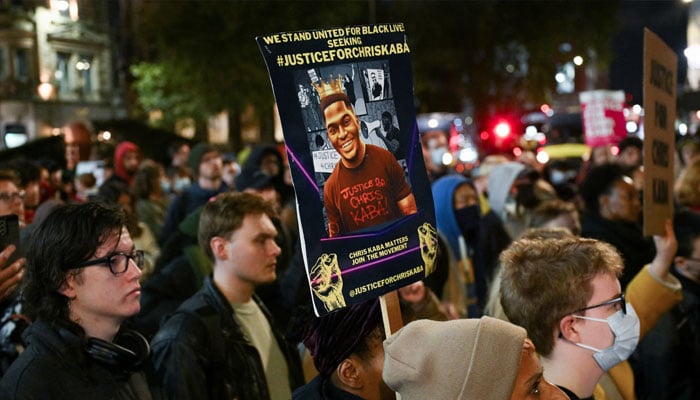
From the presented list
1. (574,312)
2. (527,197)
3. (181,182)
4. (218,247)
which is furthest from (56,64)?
(574,312)

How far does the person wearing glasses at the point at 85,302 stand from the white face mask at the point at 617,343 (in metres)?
1.72

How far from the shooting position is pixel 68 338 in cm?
323

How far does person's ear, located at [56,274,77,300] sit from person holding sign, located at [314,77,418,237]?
1008mm

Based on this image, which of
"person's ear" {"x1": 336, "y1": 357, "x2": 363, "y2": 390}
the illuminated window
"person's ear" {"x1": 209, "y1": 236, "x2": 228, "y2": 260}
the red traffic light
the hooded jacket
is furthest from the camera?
the illuminated window

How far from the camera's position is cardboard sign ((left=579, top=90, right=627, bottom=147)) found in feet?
43.8

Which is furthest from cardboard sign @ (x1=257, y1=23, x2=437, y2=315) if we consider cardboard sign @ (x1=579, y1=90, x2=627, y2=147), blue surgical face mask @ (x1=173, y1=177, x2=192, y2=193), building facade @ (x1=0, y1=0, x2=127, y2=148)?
building facade @ (x1=0, y1=0, x2=127, y2=148)

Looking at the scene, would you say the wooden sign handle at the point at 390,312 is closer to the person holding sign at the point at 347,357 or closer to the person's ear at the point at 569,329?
the person holding sign at the point at 347,357

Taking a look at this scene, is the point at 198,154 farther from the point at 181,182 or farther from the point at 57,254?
the point at 57,254

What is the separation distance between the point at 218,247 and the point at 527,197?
16.2ft

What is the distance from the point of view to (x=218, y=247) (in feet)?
15.3

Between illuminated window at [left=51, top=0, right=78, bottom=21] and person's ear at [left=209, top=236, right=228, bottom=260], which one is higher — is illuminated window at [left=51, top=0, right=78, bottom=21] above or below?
above

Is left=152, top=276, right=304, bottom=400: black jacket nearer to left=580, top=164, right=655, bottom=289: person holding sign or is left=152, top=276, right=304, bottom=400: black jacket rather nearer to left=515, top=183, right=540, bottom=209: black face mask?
left=580, top=164, right=655, bottom=289: person holding sign

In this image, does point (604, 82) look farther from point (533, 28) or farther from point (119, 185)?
point (119, 185)

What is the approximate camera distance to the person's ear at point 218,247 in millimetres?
4645
